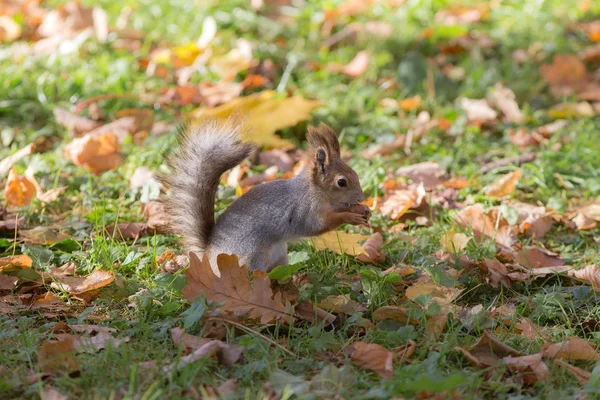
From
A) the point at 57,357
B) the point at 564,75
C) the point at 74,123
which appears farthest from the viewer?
the point at 564,75

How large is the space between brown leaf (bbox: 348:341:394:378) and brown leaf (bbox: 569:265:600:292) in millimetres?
893

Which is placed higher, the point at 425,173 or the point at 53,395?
the point at 53,395

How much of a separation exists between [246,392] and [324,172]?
3.35 ft

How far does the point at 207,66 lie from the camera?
4.46 m

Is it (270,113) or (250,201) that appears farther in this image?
(270,113)

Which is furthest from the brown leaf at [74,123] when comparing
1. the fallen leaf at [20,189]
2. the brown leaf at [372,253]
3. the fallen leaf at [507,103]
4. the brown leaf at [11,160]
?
the fallen leaf at [507,103]

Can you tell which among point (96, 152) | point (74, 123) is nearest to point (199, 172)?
point (96, 152)

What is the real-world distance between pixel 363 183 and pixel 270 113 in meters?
0.68

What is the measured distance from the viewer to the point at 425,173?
11.2 feet

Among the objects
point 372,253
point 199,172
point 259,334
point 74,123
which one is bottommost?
point 74,123

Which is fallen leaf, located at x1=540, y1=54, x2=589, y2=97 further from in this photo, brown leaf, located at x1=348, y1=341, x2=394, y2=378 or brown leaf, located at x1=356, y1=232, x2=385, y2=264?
brown leaf, located at x1=348, y1=341, x2=394, y2=378

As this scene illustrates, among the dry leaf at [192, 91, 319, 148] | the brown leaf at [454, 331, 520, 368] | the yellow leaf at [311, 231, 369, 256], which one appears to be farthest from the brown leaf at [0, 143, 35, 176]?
the brown leaf at [454, 331, 520, 368]

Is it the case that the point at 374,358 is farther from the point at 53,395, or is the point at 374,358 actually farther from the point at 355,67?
the point at 355,67

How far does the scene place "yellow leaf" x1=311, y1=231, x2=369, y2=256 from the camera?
265 cm
